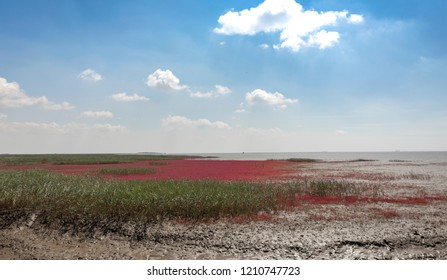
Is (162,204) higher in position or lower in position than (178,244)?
higher

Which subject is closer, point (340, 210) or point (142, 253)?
point (142, 253)

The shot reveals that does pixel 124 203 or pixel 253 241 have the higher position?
pixel 124 203

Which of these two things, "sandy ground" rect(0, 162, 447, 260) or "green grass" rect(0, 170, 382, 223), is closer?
"sandy ground" rect(0, 162, 447, 260)

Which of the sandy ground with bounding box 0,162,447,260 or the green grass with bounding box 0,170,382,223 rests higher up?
the green grass with bounding box 0,170,382,223

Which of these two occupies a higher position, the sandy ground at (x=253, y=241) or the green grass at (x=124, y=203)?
the green grass at (x=124, y=203)

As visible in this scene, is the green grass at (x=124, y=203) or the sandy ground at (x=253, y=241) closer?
the sandy ground at (x=253, y=241)

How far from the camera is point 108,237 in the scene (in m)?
11.8

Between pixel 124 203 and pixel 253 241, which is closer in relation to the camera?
pixel 253 241
